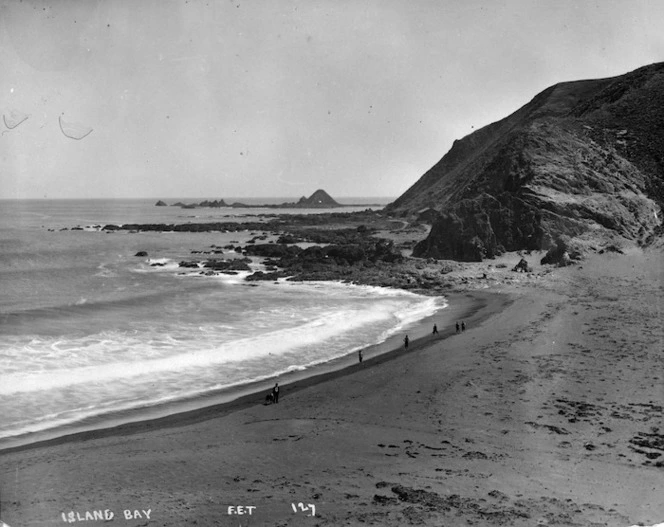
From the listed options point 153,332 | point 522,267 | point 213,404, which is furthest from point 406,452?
point 522,267

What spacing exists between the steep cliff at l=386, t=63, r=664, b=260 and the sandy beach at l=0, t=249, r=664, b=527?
23.8 m

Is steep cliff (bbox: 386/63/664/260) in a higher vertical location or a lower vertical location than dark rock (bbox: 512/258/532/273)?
higher

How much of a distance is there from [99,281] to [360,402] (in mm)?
31224

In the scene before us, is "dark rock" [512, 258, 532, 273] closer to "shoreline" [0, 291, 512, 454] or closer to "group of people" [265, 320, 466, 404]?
"shoreline" [0, 291, 512, 454]

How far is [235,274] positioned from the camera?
45.9m

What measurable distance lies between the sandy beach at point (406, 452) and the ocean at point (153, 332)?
8.95 feet

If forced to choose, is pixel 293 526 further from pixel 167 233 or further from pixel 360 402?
pixel 167 233

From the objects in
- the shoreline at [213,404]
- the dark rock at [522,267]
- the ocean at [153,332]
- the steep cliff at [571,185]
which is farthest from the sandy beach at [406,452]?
the steep cliff at [571,185]

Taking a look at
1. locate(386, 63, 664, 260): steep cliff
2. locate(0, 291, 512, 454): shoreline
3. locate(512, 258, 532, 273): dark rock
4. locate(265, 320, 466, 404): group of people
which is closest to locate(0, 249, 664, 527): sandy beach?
locate(0, 291, 512, 454): shoreline

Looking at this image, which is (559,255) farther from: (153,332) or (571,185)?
(153,332)

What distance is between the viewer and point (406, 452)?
506 inches

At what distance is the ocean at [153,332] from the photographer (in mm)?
18703

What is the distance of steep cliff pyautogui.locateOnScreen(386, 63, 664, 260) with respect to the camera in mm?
44156

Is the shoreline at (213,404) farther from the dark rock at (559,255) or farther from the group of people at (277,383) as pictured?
the dark rock at (559,255)
